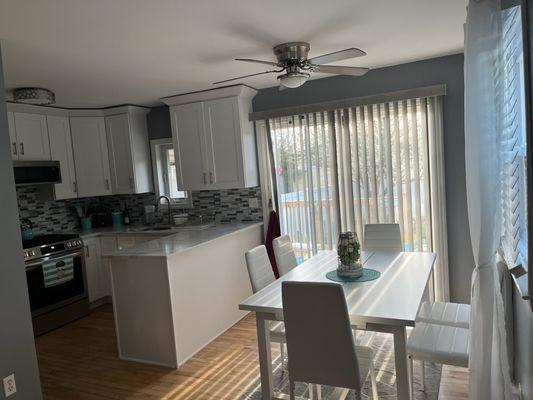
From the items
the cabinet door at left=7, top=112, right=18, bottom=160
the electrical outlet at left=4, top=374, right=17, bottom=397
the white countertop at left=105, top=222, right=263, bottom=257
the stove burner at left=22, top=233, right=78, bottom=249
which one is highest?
the cabinet door at left=7, top=112, right=18, bottom=160

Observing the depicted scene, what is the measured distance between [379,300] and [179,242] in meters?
1.91

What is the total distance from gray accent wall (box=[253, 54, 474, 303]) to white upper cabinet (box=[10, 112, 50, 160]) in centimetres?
321

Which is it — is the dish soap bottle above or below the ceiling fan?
below

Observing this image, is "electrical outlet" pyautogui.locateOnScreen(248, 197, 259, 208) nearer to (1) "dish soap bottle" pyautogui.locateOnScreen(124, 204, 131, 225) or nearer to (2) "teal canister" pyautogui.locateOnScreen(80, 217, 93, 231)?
(1) "dish soap bottle" pyautogui.locateOnScreen(124, 204, 131, 225)

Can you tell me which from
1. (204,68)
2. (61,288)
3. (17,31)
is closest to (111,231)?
(61,288)

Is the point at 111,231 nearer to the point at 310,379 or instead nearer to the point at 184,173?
the point at 184,173

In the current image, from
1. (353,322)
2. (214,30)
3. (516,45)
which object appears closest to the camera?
(516,45)

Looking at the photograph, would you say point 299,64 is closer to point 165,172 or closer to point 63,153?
point 165,172

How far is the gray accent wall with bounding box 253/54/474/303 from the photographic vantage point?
3.52 m

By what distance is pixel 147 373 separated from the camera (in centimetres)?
302

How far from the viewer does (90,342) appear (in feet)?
12.1

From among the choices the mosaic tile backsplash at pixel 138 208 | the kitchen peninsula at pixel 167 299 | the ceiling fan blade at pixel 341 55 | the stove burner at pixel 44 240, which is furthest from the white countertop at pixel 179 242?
the ceiling fan blade at pixel 341 55

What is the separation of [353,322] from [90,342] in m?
2.75

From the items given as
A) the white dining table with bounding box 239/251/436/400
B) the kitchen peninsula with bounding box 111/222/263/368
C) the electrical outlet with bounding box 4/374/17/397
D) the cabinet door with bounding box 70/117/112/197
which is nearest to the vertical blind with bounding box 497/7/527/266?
the white dining table with bounding box 239/251/436/400
